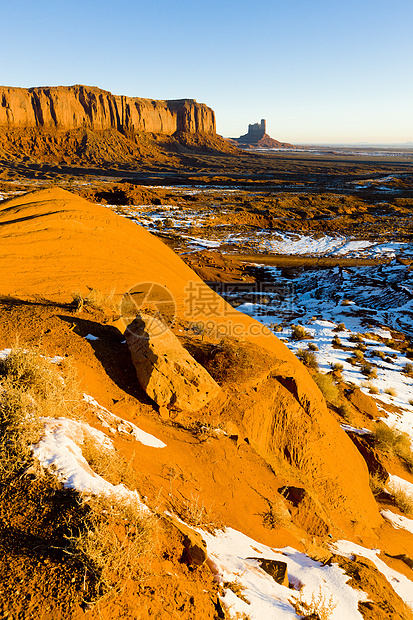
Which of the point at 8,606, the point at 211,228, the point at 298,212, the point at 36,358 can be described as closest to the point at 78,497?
the point at 8,606

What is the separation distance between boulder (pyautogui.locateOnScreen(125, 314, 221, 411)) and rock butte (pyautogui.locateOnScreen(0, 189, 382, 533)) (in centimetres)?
63

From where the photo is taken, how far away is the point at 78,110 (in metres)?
94.6

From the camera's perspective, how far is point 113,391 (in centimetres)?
451

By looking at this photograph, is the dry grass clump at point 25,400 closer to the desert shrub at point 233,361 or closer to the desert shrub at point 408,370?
the desert shrub at point 233,361

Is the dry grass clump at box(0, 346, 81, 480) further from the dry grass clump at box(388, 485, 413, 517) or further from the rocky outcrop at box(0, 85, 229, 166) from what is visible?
the rocky outcrop at box(0, 85, 229, 166)

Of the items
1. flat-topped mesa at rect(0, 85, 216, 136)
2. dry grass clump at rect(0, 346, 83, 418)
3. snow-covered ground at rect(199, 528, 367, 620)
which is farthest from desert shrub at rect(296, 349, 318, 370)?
flat-topped mesa at rect(0, 85, 216, 136)

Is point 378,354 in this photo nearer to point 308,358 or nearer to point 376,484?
point 308,358

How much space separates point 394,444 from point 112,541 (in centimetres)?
760

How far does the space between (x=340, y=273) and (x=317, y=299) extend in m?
3.92

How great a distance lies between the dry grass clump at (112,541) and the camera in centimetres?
210

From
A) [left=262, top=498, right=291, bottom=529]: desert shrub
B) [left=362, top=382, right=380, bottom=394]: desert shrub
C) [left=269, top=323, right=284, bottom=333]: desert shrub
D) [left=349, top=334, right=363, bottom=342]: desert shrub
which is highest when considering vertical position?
[left=262, top=498, right=291, bottom=529]: desert shrub

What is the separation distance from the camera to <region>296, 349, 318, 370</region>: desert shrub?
11336 millimetres

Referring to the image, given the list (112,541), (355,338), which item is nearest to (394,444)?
(355,338)

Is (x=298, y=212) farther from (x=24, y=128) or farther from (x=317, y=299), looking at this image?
(x=24, y=128)
